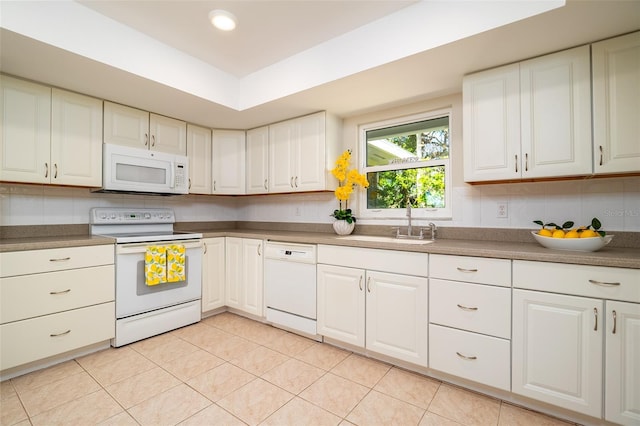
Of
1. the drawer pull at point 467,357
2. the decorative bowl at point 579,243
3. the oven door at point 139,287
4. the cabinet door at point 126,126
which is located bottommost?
the drawer pull at point 467,357

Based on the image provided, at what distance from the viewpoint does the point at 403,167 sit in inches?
108

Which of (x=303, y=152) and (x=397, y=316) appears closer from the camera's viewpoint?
(x=397, y=316)

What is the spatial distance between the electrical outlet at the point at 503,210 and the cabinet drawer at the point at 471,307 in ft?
2.41

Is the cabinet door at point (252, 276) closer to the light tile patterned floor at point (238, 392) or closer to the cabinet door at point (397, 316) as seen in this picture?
the light tile patterned floor at point (238, 392)

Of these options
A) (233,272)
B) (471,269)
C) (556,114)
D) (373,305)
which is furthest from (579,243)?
(233,272)

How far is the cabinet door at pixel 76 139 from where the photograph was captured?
7.52 ft

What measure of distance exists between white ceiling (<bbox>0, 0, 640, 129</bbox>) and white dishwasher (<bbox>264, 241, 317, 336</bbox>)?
1376mm

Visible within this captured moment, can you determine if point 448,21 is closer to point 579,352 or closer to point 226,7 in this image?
point 226,7

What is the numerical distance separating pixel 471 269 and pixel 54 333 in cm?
289

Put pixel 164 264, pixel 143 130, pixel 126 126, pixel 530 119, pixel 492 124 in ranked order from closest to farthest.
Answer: pixel 530 119, pixel 492 124, pixel 164 264, pixel 126 126, pixel 143 130

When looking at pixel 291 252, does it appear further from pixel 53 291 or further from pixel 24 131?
pixel 24 131

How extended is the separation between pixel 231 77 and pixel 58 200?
1.90m

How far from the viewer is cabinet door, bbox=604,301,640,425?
1.37 metres

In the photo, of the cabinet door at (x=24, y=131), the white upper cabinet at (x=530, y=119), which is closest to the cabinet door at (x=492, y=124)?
the white upper cabinet at (x=530, y=119)
